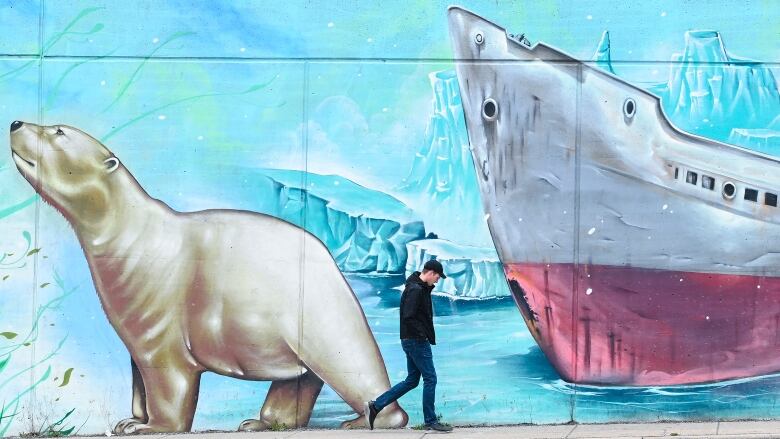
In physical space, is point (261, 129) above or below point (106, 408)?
above

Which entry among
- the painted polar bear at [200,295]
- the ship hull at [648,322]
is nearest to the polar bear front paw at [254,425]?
the painted polar bear at [200,295]

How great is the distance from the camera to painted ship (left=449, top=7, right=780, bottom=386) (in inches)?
370

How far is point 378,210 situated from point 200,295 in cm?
185

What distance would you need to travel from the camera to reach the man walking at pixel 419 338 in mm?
8969

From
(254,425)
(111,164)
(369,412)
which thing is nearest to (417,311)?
(369,412)

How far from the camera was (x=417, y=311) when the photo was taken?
896 cm

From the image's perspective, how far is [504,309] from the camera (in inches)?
373

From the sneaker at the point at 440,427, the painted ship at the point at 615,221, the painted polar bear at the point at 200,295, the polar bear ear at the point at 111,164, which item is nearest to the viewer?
the sneaker at the point at 440,427

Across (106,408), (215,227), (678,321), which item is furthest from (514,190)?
(106,408)

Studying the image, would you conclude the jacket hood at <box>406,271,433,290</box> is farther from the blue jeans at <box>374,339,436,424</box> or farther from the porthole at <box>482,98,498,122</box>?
the porthole at <box>482,98,498,122</box>

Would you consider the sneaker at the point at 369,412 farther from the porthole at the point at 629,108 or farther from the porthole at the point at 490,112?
the porthole at the point at 629,108

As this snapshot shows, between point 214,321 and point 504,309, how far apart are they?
2706mm

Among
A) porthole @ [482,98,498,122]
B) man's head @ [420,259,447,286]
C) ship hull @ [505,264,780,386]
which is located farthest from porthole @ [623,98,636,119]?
man's head @ [420,259,447,286]

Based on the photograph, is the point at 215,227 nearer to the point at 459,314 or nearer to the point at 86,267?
the point at 86,267
